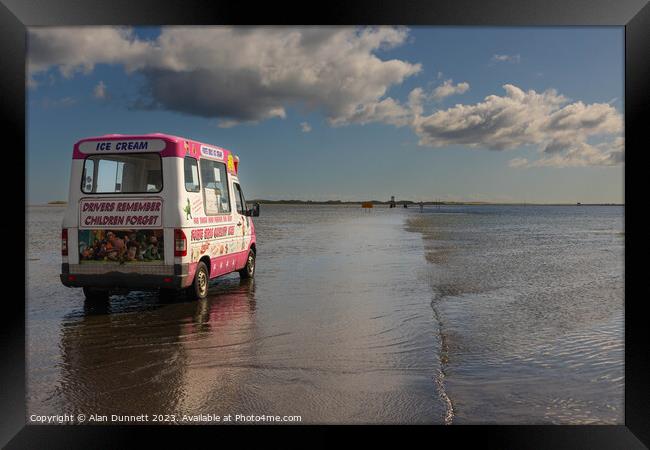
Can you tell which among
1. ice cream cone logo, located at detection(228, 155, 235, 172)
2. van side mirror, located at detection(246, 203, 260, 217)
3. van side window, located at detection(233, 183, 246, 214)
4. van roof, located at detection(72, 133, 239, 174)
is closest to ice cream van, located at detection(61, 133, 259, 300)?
van roof, located at detection(72, 133, 239, 174)

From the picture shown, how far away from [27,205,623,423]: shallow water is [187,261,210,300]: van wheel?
22 centimetres

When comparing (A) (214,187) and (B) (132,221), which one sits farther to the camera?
(A) (214,187)

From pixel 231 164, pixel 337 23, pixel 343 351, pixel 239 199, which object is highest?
pixel 337 23

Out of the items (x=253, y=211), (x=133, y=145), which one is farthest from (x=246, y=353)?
(x=253, y=211)

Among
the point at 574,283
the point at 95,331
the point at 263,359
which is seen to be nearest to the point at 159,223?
the point at 95,331

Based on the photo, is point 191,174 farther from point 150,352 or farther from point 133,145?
point 150,352

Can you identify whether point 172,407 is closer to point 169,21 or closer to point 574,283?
point 169,21

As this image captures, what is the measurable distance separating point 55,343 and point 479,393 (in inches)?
208

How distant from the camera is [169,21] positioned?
13.7 ft

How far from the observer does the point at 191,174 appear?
30.1 feet

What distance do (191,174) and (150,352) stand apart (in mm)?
3773

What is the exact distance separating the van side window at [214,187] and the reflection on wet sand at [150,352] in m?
1.80

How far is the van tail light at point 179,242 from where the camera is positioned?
8.60 m

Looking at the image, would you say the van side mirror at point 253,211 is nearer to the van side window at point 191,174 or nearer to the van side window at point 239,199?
the van side window at point 239,199
